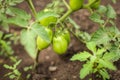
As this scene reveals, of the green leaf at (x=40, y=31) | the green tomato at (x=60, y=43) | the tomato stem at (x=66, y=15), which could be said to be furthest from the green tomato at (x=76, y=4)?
the green leaf at (x=40, y=31)

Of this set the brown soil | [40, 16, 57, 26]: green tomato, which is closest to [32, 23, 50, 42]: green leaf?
[40, 16, 57, 26]: green tomato

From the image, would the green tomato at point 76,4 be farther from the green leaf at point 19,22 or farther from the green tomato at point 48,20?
the green leaf at point 19,22

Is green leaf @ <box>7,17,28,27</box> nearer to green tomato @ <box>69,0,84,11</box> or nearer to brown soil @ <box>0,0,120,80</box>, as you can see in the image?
green tomato @ <box>69,0,84,11</box>

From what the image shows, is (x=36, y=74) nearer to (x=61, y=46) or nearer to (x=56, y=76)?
(x=56, y=76)

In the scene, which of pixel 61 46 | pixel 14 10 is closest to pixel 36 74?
pixel 61 46

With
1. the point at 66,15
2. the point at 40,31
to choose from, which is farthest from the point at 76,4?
the point at 40,31

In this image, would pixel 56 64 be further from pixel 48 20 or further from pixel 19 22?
pixel 19 22

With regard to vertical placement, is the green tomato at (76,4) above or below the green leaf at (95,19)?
above
